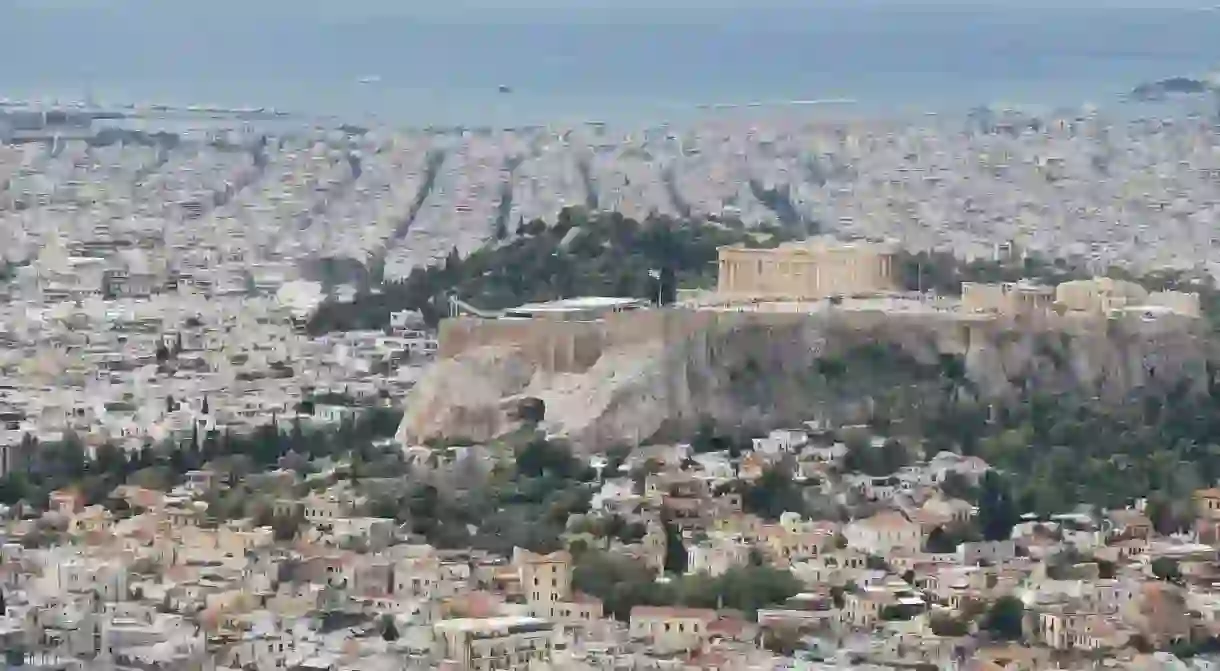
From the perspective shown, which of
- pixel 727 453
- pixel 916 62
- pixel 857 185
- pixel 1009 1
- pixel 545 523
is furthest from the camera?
pixel 1009 1

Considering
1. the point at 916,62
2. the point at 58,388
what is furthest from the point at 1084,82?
the point at 58,388

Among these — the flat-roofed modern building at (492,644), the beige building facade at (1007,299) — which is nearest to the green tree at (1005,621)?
the flat-roofed modern building at (492,644)

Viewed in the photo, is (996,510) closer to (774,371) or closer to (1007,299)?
(774,371)

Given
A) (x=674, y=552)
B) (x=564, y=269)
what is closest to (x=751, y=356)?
(x=674, y=552)

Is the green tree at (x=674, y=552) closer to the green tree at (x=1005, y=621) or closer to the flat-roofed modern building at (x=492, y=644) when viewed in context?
the flat-roofed modern building at (x=492, y=644)

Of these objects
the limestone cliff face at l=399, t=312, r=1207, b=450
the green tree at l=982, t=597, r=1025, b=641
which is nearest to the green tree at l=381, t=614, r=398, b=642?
the green tree at l=982, t=597, r=1025, b=641

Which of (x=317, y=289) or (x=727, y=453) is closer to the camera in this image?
(x=727, y=453)

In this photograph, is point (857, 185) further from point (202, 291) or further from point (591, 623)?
point (591, 623)
